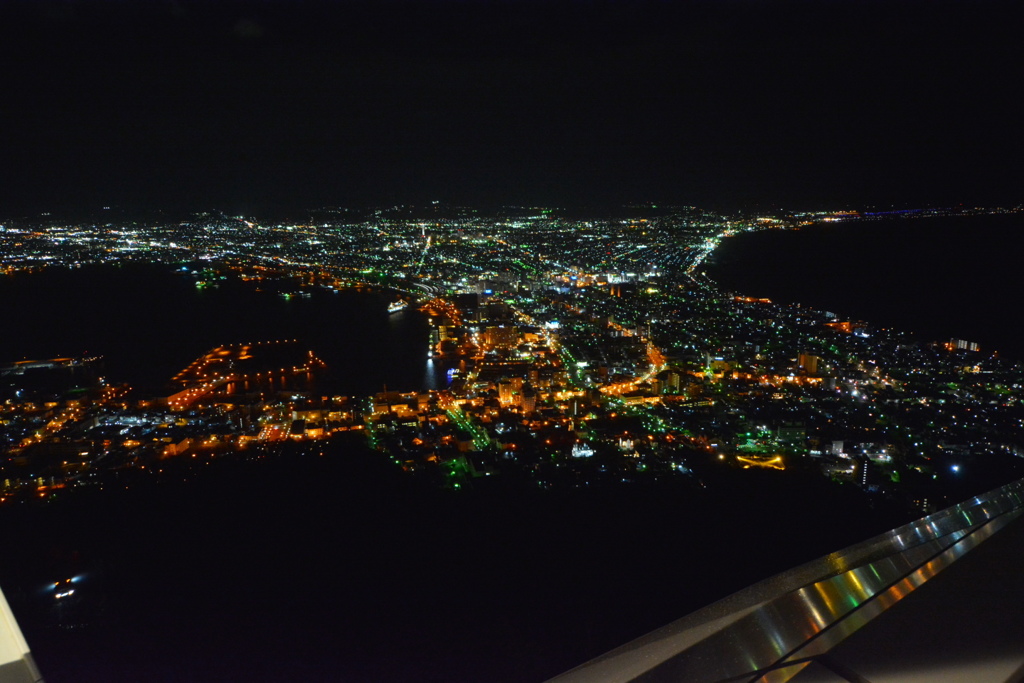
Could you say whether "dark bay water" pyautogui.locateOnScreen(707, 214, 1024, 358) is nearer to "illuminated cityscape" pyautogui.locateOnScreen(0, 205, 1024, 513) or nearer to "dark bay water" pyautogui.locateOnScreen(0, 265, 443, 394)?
"illuminated cityscape" pyautogui.locateOnScreen(0, 205, 1024, 513)

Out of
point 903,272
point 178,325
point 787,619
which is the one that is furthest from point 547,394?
point 903,272

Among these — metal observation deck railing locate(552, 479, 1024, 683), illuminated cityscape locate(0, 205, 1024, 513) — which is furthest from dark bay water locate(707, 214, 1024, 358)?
metal observation deck railing locate(552, 479, 1024, 683)

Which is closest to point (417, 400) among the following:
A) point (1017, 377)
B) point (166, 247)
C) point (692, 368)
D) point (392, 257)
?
point (692, 368)

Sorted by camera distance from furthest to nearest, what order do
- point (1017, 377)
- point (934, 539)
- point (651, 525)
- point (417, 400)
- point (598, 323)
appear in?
point (598, 323)
point (1017, 377)
point (417, 400)
point (651, 525)
point (934, 539)

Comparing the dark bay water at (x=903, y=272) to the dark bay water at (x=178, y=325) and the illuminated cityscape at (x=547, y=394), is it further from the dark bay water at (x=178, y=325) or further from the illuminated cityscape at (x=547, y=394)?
the dark bay water at (x=178, y=325)

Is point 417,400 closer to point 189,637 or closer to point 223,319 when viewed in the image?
point 189,637

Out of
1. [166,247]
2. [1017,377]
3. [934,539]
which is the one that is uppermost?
[166,247]

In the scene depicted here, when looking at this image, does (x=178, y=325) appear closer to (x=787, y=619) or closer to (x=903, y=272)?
(x=787, y=619)
